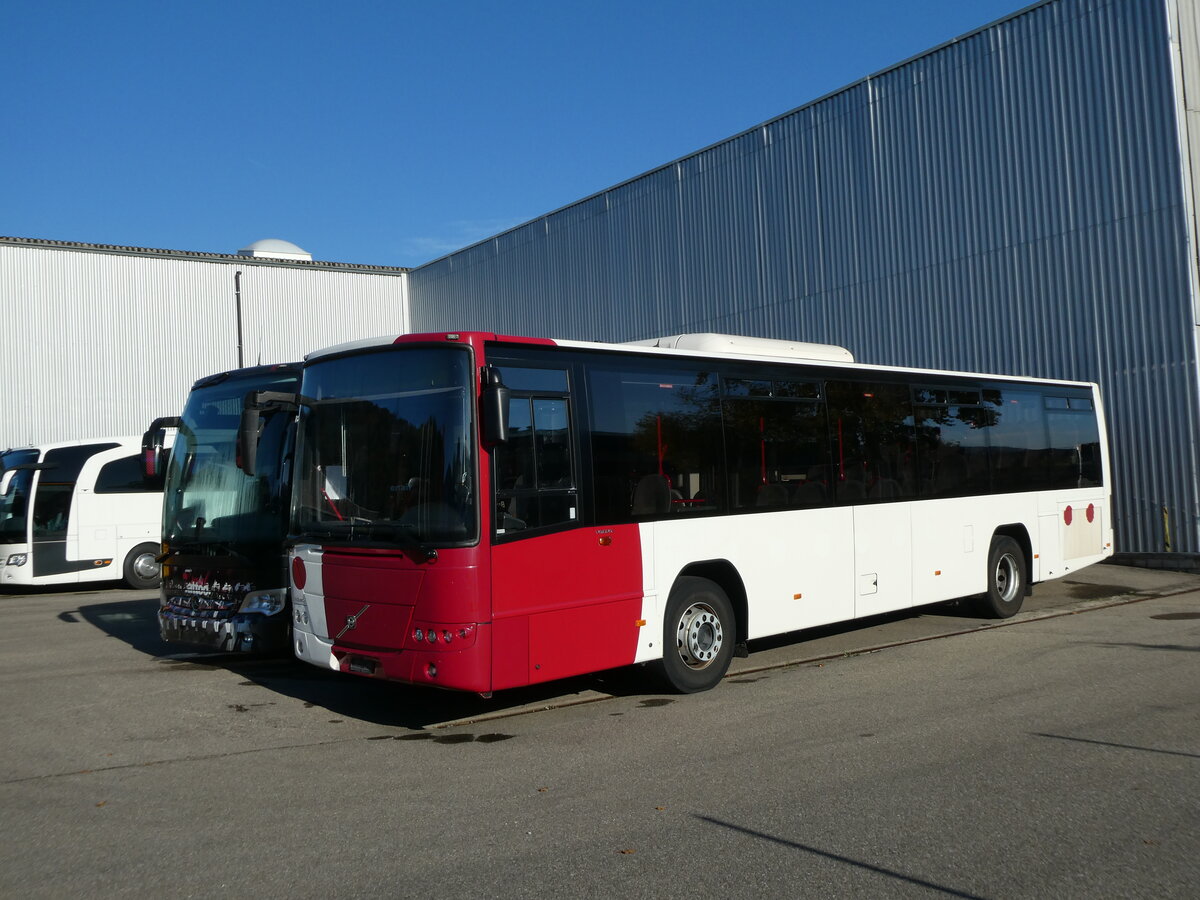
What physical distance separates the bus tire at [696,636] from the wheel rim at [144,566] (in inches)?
543

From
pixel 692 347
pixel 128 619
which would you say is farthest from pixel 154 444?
pixel 692 347

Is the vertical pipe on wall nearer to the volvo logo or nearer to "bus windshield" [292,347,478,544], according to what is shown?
"bus windshield" [292,347,478,544]

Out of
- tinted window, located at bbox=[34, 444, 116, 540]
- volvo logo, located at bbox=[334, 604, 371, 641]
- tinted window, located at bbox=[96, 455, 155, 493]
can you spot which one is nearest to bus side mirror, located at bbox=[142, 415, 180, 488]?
volvo logo, located at bbox=[334, 604, 371, 641]

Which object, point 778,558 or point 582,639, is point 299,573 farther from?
point 778,558

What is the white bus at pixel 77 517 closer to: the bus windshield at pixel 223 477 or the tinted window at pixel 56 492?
the tinted window at pixel 56 492

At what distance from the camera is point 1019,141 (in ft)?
63.0

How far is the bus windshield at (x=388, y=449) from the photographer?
7520 mm

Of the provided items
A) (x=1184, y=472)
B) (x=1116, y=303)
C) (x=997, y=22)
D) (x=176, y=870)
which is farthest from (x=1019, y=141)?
(x=176, y=870)

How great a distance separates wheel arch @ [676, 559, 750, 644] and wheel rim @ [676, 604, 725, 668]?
31 centimetres

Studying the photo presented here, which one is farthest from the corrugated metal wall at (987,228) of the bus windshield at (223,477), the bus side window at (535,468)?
the bus windshield at (223,477)

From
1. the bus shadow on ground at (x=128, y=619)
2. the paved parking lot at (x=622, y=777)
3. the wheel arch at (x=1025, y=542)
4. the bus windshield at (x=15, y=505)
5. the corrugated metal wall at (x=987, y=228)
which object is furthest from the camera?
the bus windshield at (x=15, y=505)

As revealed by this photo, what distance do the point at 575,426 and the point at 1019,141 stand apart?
1426 cm

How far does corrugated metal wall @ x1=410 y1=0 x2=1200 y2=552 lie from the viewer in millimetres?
17297

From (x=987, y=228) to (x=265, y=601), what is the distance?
1492 cm
